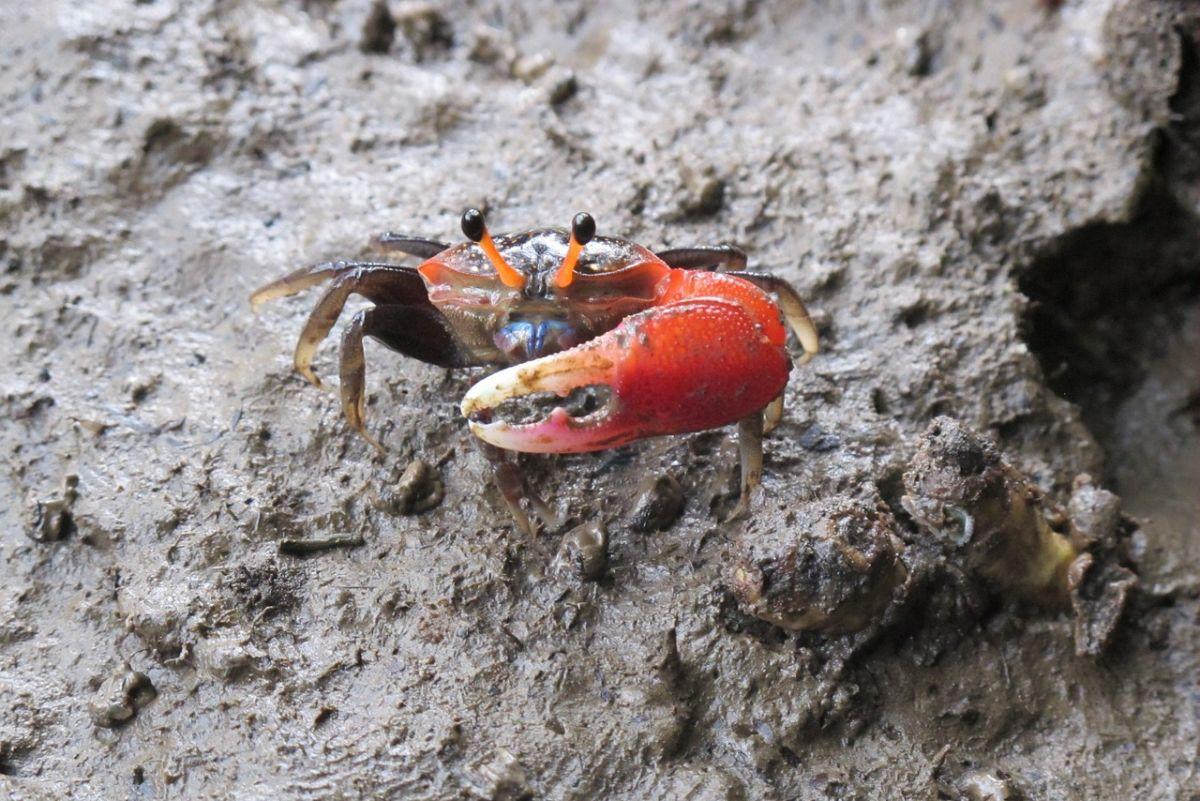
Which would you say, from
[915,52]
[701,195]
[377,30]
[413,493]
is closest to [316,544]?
[413,493]

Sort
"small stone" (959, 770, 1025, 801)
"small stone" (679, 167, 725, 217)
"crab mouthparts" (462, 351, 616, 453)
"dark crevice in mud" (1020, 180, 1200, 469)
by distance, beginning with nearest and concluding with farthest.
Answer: "crab mouthparts" (462, 351, 616, 453) < "small stone" (959, 770, 1025, 801) < "small stone" (679, 167, 725, 217) < "dark crevice in mud" (1020, 180, 1200, 469)

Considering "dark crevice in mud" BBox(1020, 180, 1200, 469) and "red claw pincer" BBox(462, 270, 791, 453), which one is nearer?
"red claw pincer" BBox(462, 270, 791, 453)

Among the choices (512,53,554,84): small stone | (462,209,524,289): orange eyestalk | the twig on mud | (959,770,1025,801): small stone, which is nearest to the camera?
(959,770,1025,801): small stone

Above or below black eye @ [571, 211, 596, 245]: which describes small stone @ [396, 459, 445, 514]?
below

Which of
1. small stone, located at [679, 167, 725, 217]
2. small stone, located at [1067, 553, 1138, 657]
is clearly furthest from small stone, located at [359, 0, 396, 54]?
small stone, located at [1067, 553, 1138, 657]

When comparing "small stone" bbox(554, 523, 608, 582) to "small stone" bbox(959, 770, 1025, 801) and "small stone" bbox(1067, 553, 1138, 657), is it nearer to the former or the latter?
"small stone" bbox(959, 770, 1025, 801)

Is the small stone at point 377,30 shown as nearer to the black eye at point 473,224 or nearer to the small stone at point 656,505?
the black eye at point 473,224

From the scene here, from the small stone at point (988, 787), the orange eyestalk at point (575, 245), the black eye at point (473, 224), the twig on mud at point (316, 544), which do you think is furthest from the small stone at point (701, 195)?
the small stone at point (988, 787)

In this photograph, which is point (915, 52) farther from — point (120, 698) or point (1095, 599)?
point (120, 698)
